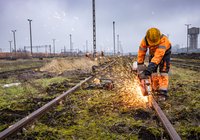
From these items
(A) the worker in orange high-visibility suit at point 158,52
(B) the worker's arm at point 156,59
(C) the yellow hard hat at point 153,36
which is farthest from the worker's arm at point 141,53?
(B) the worker's arm at point 156,59

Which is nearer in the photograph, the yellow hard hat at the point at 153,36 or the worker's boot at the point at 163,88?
the yellow hard hat at the point at 153,36

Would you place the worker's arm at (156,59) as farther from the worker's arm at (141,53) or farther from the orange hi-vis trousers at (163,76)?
the worker's arm at (141,53)

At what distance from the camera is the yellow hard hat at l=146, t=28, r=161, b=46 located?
5.19m

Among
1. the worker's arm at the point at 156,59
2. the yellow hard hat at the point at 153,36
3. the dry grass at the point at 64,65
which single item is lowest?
the dry grass at the point at 64,65

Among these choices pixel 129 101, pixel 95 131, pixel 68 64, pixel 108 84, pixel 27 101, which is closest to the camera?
pixel 95 131

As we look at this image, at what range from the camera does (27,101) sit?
544 centimetres

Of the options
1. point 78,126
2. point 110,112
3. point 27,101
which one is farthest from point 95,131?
point 27,101

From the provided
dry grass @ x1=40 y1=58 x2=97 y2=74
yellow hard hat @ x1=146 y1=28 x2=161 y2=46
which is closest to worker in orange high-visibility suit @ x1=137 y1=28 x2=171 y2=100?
yellow hard hat @ x1=146 y1=28 x2=161 y2=46

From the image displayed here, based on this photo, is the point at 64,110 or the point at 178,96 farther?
the point at 178,96

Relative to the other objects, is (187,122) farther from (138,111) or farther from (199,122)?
Answer: (138,111)

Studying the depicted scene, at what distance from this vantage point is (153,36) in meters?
5.21

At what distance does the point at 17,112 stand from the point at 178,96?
3.94 m

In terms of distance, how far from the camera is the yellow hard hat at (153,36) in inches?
204

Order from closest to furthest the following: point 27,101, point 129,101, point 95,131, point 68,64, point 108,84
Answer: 1. point 95,131
2. point 129,101
3. point 27,101
4. point 108,84
5. point 68,64
